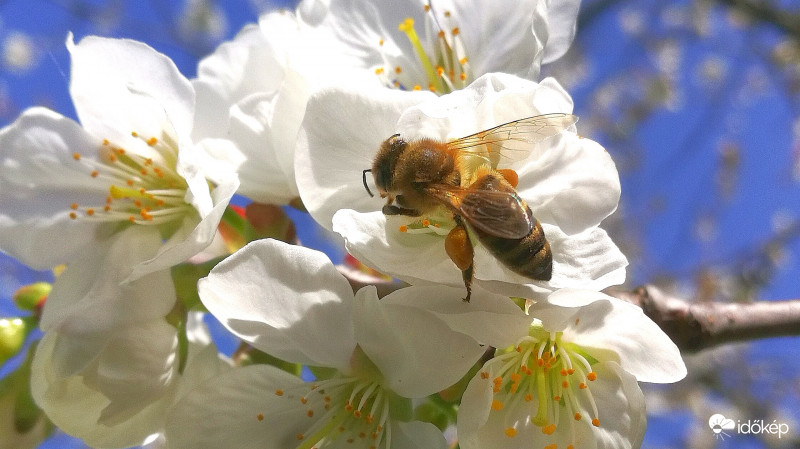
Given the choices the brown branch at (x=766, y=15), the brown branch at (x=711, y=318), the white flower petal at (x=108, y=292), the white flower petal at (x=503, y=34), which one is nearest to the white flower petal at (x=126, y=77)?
the white flower petal at (x=108, y=292)

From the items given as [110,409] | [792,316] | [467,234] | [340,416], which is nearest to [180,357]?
[110,409]

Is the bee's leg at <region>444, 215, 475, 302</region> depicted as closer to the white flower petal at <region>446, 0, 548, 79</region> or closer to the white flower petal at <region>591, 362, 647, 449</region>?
the white flower petal at <region>591, 362, 647, 449</region>

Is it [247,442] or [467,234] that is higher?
[467,234]

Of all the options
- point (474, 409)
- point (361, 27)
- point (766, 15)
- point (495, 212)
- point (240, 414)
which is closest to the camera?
point (495, 212)

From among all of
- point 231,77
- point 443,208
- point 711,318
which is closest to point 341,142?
point 443,208

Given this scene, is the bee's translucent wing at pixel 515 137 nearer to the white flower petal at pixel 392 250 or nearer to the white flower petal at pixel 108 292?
the white flower petal at pixel 392 250

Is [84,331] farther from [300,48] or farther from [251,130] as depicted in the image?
[300,48]

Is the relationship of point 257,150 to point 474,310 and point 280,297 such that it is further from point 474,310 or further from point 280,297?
point 474,310
